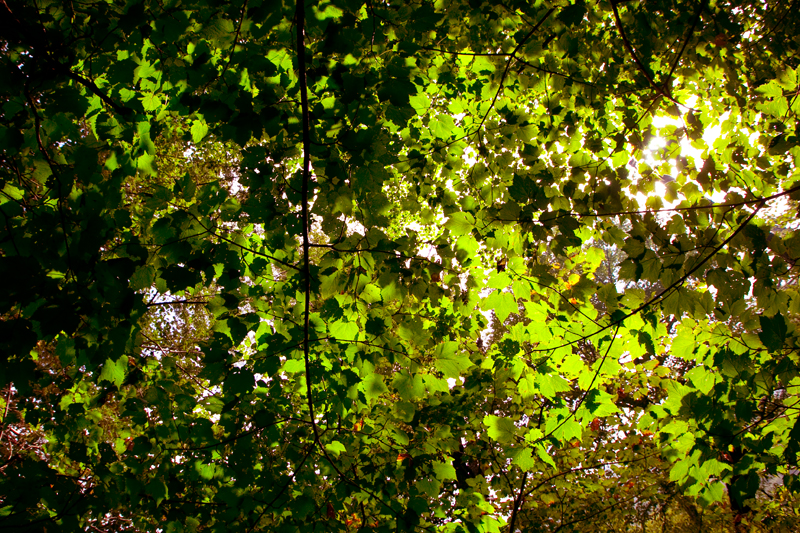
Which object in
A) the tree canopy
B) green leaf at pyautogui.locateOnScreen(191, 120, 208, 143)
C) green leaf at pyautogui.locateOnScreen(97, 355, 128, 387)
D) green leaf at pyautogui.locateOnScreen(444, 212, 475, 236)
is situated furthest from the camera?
green leaf at pyautogui.locateOnScreen(444, 212, 475, 236)

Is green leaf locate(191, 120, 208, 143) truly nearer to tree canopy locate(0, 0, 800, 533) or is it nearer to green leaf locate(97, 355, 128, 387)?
tree canopy locate(0, 0, 800, 533)

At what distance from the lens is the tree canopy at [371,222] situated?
1264 mm

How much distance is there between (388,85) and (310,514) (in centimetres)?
225

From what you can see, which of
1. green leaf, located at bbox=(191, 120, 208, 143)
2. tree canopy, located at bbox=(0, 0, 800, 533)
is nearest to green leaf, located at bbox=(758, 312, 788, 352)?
tree canopy, located at bbox=(0, 0, 800, 533)

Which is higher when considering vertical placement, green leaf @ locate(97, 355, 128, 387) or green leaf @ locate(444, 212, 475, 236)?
green leaf @ locate(444, 212, 475, 236)

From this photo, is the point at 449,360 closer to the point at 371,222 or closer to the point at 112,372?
the point at 371,222

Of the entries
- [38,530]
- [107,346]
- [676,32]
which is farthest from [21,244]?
[676,32]

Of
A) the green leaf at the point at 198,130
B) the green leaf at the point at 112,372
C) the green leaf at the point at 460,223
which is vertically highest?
the green leaf at the point at 198,130

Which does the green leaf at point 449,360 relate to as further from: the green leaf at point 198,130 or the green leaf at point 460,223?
the green leaf at point 198,130

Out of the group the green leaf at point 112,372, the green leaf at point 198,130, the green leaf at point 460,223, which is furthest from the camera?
the green leaf at point 460,223

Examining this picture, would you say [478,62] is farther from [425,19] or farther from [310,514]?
[310,514]

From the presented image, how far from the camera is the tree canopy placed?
1.26 meters

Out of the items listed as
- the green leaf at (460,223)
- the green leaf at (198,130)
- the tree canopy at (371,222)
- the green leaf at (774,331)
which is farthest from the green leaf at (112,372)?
the green leaf at (774,331)

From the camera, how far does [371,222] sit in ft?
5.17
